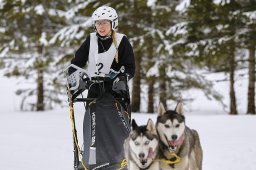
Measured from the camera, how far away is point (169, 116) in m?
4.68

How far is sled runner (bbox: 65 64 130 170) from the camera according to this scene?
5535 mm

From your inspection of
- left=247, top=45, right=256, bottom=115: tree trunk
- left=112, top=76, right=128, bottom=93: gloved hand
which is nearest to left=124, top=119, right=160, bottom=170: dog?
left=112, top=76, right=128, bottom=93: gloved hand

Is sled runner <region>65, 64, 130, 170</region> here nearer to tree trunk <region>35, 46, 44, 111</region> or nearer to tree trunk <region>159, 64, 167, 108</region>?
tree trunk <region>159, 64, 167, 108</region>

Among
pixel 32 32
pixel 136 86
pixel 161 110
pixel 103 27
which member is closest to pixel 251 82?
pixel 136 86

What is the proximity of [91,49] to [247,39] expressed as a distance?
10547mm

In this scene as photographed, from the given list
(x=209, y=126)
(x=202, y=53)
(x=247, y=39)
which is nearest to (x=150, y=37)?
(x=202, y=53)

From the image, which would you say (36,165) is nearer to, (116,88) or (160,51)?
(116,88)

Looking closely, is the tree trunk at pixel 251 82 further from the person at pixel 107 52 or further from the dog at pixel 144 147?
the dog at pixel 144 147

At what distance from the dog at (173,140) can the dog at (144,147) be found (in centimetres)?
10

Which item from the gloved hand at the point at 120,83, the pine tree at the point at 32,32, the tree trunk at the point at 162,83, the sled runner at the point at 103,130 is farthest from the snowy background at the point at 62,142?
the pine tree at the point at 32,32

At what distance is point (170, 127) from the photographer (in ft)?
15.2

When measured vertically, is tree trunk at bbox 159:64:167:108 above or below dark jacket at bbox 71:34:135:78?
below

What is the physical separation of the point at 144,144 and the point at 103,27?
6.67 feet

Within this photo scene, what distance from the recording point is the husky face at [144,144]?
455cm
